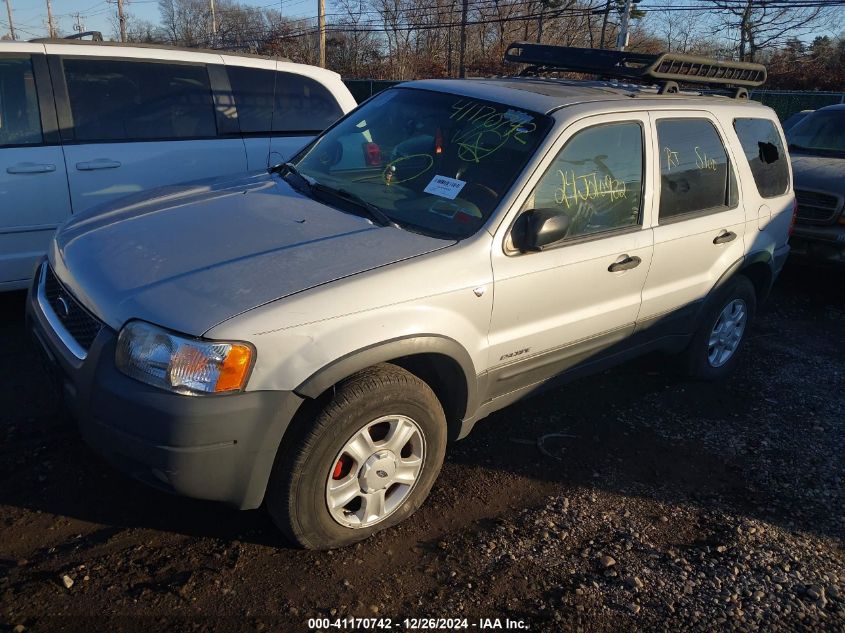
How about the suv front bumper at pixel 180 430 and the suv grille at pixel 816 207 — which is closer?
the suv front bumper at pixel 180 430

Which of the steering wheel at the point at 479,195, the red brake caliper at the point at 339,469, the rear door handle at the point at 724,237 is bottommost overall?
the red brake caliper at the point at 339,469

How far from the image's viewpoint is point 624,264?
3.72 meters

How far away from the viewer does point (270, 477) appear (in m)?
2.75

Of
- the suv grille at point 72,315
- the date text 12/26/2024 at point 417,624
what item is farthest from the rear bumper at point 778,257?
the suv grille at point 72,315

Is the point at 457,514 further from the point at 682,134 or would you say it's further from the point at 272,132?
the point at 272,132

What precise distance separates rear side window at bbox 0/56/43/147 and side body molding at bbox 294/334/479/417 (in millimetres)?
3363

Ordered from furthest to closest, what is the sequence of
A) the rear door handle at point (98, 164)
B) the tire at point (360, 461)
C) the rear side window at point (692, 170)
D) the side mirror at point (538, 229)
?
the rear door handle at point (98, 164)
the rear side window at point (692, 170)
the side mirror at point (538, 229)
the tire at point (360, 461)

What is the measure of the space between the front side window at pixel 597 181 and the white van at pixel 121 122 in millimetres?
2928

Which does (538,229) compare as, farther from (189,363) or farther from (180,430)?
(180,430)

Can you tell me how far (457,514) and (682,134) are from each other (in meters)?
2.55

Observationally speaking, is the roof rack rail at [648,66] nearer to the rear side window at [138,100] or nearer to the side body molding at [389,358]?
the side body molding at [389,358]

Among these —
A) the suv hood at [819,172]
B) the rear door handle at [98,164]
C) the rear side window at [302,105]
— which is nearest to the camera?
the rear door handle at [98,164]

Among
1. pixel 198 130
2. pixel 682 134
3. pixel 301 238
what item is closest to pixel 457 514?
pixel 301 238

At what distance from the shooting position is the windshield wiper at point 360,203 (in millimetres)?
3266
